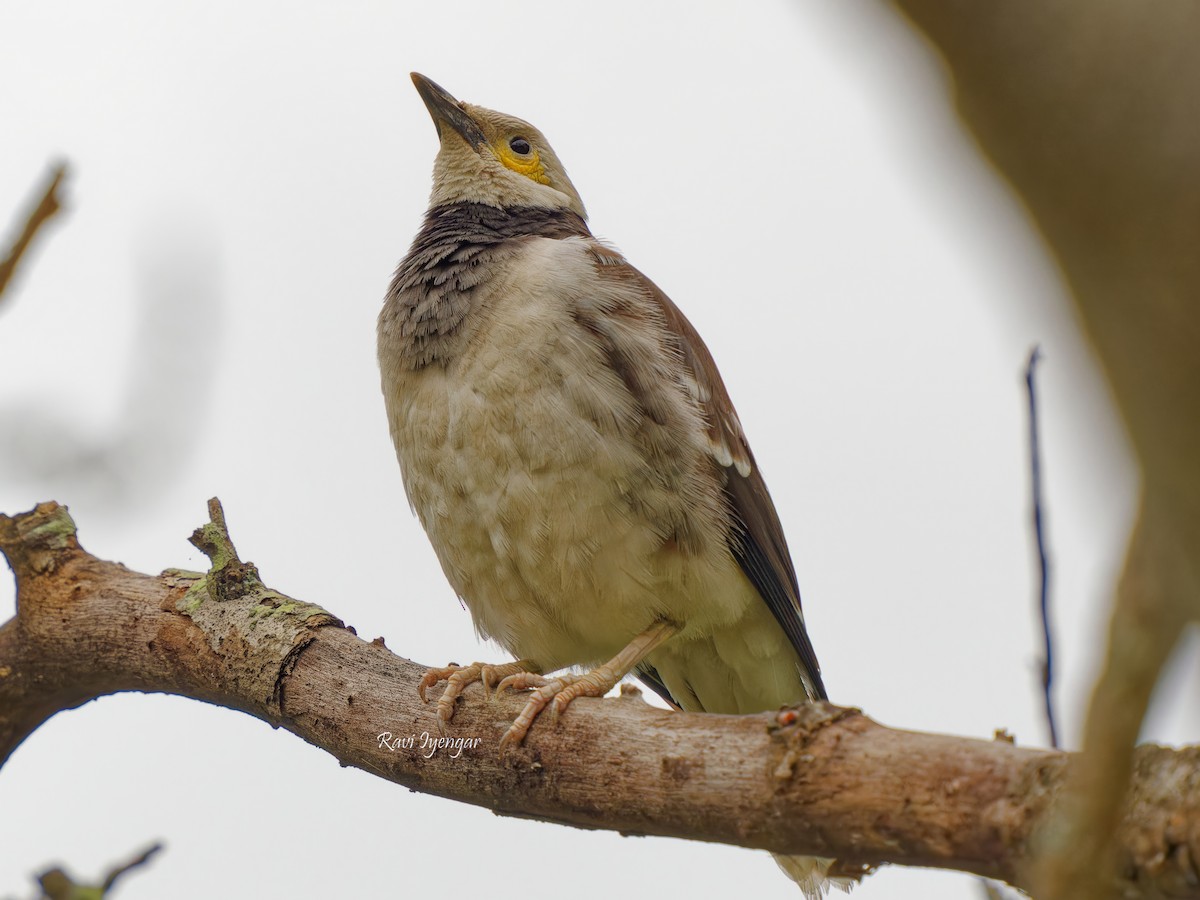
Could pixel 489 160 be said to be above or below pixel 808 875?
above

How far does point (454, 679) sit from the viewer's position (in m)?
4.27

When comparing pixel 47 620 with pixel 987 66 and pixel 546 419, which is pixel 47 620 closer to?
pixel 546 419

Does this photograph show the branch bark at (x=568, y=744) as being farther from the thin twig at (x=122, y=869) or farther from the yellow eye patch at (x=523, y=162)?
the yellow eye patch at (x=523, y=162)

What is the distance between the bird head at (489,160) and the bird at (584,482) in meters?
0.70

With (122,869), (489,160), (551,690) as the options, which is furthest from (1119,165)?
(489,160)

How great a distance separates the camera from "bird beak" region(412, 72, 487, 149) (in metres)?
6.43

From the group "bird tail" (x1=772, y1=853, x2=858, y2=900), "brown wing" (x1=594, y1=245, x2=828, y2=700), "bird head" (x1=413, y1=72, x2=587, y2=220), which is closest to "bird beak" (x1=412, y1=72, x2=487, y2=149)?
"bird head" (x1=413, y1=72, x2=587, y2=220)

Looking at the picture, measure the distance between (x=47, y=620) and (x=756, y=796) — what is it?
291cm

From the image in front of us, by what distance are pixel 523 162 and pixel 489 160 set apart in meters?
0.24

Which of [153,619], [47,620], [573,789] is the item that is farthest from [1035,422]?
[47,620]

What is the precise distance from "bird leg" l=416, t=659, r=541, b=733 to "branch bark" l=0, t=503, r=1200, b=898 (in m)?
0.05

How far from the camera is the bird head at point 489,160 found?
242 inches

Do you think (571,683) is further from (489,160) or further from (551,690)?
(489,160)

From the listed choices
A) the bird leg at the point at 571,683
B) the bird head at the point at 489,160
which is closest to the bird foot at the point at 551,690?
the bird leg at the point at 571,683
